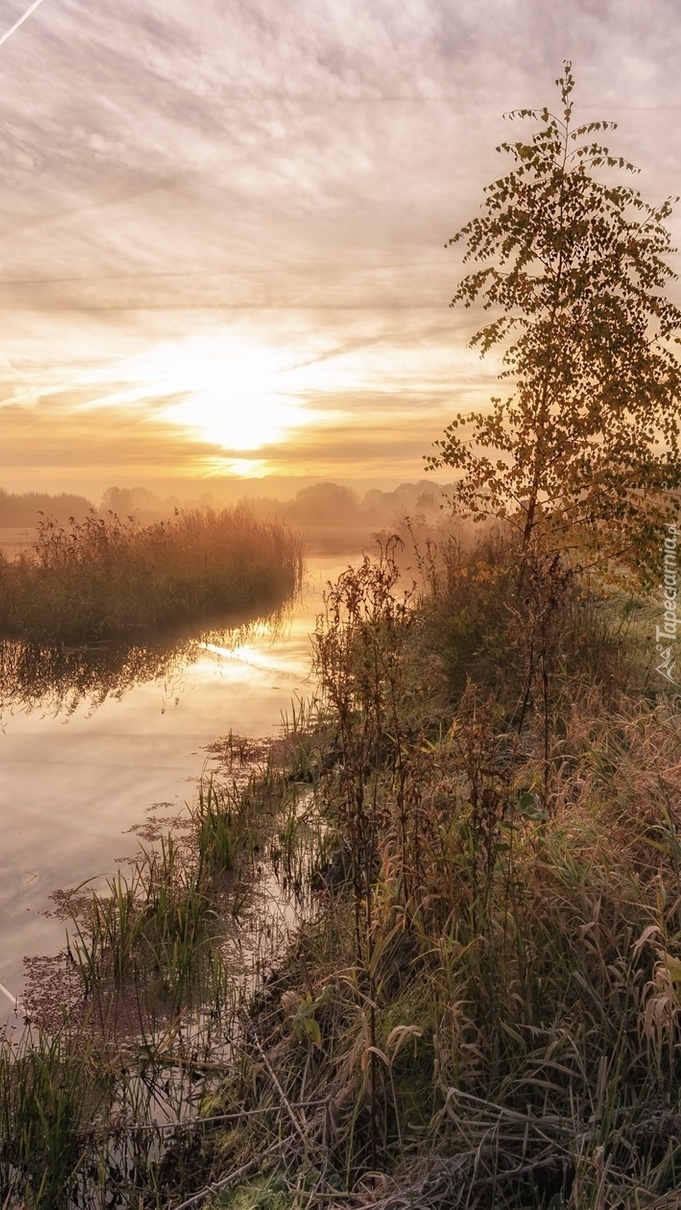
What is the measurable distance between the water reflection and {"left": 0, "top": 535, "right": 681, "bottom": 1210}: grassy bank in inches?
232

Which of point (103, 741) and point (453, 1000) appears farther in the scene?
point (103, 741)

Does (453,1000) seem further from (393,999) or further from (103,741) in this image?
(103,741)

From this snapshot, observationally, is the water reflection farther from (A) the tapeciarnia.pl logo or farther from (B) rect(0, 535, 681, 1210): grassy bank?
(B) rect(0, 535, 681, 1210): grassy bank

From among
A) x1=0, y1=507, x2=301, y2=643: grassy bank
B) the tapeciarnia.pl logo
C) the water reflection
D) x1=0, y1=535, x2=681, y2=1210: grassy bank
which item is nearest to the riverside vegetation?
x1=0, y1=535, x2=681, y2=1210: grassy bank

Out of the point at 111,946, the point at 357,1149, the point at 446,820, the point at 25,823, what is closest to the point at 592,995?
the point at 357,1149

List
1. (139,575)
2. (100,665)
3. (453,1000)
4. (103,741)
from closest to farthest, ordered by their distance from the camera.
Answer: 1. (453,1000)
2. (103,741)
3. (100,665)
4. (139,575)

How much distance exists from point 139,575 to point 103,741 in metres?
8.48

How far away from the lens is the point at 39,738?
9156mm

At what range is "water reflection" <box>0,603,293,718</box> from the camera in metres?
10.9

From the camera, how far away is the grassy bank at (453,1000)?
112 inches

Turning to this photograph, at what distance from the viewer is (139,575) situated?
56.1ft

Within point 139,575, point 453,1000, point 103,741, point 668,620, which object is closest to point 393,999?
point 453,1000

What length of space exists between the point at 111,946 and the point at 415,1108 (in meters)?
2.13

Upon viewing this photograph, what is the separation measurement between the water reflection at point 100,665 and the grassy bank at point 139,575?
0.80 m
